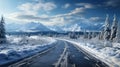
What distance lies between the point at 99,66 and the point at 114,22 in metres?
76.1

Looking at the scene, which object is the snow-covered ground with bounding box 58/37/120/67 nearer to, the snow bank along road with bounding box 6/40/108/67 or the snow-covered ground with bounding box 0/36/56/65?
the snow bank along road with bounding box 6/40/108/67

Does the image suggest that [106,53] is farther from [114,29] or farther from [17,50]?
[114,29]

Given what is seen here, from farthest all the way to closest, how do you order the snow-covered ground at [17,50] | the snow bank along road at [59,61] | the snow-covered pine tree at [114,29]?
1. the snow-covered pine tree at [114,29]
2. the snow-covered ground at [17,50]
3. the snow bank along road at [59,61]

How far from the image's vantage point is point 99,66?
48.7 ft

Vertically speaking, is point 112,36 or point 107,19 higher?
point 107,19

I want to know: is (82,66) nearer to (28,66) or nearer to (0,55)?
(28,66)

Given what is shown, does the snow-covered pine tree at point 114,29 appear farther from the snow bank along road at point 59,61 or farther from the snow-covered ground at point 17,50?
the snow bank along road at point 59,61

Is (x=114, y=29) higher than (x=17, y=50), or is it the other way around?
(x=114, y=29)

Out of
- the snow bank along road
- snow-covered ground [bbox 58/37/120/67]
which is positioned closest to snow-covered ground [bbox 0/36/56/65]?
the snow bank along road

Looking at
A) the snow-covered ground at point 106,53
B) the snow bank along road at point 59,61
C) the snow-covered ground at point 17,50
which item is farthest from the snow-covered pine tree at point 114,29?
the snow bank along road at point 59,61

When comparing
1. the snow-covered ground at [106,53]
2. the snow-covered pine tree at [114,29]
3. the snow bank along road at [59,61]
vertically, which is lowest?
the snow-covered ground at [106,53]

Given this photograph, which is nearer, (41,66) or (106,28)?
(41,66)

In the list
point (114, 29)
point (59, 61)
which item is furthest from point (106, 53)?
point (114, 29)

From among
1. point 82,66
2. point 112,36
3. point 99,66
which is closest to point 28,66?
point 82,66
